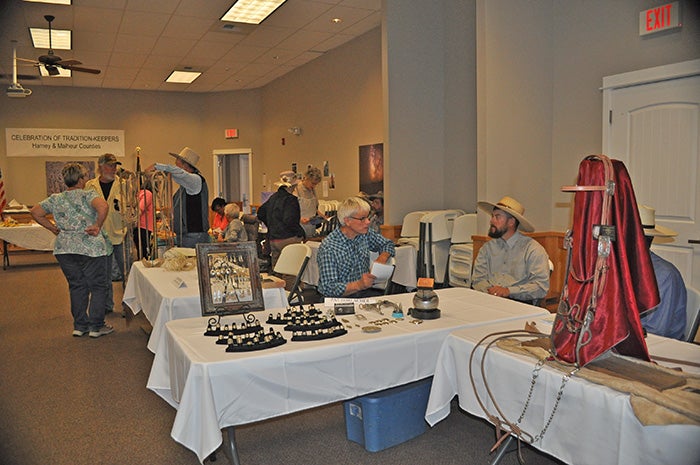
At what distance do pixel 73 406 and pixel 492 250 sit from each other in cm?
285

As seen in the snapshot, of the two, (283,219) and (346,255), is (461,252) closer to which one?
(283,219)

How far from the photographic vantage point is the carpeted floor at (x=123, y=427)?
271 centimetres

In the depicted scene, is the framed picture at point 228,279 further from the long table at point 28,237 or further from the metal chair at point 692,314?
Result: the long table at point 28,237

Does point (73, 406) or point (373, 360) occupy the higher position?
point (373, 360)

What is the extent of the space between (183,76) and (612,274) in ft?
37.6

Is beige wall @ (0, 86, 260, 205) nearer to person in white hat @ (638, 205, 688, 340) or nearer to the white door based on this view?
the white door

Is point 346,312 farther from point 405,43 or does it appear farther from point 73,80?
point 73,80

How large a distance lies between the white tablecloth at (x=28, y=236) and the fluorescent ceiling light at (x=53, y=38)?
290 centimetres

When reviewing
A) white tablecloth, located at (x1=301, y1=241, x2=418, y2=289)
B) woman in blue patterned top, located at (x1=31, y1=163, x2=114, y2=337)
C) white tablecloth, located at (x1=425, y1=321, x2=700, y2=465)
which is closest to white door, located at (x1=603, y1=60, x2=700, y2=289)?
white tablecloth, located at (x1=301, y1=241, x2=418, y2=289)

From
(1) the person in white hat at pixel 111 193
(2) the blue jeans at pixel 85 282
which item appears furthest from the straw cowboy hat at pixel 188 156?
(2) the blue jeans at pixel 85 282

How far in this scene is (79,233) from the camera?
472cm

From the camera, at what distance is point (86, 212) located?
15.6 ft

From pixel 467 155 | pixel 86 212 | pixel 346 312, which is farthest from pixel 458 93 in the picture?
pixel 346 312

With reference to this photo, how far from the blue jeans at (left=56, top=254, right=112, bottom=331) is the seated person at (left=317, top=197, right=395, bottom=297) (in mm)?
2430
